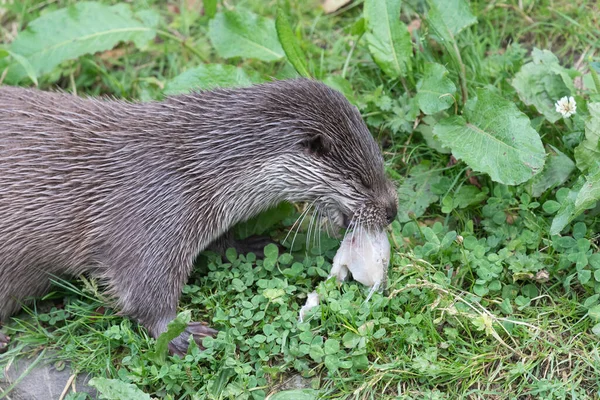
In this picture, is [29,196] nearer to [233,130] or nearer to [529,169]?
[233,130]

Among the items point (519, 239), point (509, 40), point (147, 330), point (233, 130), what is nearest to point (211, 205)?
point (233, 130)

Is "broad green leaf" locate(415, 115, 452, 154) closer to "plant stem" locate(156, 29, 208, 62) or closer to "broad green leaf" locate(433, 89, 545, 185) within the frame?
"broad green leaf" locate(433, 89, 545, 185)

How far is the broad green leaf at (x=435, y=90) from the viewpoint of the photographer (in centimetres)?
397

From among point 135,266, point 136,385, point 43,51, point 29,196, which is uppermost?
point 43,51

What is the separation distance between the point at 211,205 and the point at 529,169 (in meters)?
1.53

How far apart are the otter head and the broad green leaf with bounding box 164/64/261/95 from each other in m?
0.83

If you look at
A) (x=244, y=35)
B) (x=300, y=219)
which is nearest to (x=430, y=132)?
(x=300, y=219)

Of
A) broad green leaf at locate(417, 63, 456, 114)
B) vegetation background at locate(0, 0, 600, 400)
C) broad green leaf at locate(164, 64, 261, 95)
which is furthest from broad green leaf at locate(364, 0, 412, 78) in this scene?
broad green leaf at locate(164, 64, 261, 95)

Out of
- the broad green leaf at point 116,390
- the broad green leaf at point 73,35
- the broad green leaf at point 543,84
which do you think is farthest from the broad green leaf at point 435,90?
the broad green leaf at point 116,390

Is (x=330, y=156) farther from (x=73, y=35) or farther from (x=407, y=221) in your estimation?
(x=73, y=35)

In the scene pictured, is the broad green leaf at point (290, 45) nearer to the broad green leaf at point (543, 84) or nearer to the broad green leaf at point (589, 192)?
the broad green leaf at point (543, 84)

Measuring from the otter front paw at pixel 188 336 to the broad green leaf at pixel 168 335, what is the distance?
0.07m

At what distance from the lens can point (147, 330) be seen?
3.66 m

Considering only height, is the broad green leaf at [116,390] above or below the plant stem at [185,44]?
below
